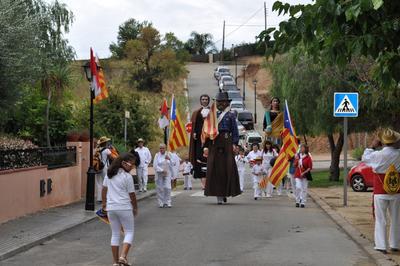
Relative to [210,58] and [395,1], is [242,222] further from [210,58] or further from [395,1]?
[210,58]

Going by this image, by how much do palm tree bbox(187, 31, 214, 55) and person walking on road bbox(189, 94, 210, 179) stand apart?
10941cm

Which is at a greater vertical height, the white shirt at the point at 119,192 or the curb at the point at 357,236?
the white shirt at the point at 119,192

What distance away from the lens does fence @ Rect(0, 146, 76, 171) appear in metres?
15.6

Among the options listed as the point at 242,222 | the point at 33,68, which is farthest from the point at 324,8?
the point at 33,68

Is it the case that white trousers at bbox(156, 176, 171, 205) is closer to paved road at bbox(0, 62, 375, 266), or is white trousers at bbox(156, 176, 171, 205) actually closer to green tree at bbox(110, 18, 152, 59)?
paved road at bbox(0, 62, 375, 266)

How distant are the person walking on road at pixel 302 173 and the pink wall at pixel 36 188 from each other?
632 centimetres

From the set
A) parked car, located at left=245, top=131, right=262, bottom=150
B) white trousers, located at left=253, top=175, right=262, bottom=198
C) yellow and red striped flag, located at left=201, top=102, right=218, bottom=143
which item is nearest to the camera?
yellow and red striped flag, located at left=201, top=102, right=218, bottom=143

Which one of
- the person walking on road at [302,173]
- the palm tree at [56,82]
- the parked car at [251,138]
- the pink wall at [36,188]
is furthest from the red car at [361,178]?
the parked car at [251,138]

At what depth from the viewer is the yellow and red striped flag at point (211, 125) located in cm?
1819

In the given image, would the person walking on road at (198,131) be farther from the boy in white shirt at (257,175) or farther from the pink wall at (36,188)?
the pink wall at (36,188)

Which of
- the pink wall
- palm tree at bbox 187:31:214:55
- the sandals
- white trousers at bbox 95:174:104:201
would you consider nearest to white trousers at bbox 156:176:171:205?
white trousers at bbox 95:174:104:201

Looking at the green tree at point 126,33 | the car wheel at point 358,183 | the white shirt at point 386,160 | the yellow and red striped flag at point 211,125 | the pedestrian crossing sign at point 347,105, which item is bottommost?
the car wheel at point 358,183

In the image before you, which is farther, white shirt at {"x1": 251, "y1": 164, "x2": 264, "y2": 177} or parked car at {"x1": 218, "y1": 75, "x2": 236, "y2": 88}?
parked car at {"x1": 218, "y1": 75, "x2": 236, "y2": 88}

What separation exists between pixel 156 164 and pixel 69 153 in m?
3.27
